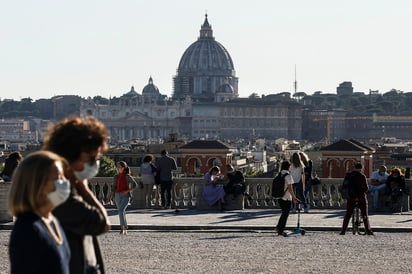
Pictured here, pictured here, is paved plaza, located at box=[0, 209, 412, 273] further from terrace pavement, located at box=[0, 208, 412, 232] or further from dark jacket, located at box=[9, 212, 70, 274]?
dark jacket, located at box=[9, 212, 70, 274]

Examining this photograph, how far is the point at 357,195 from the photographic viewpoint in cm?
1556

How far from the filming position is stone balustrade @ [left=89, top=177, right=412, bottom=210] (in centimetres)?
2028

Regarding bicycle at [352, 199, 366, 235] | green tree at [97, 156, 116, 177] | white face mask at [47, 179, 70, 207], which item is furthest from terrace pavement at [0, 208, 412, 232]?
green tree at [97, 156, 116, 177]

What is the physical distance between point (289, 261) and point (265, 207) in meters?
7.77

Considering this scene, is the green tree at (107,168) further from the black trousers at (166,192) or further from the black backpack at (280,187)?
the black backpack at (280,187)

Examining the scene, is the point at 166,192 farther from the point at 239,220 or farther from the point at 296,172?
the point at 296,172

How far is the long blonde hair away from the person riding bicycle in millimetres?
10262

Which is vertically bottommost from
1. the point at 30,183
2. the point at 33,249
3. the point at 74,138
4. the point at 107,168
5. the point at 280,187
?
the point at 107,168

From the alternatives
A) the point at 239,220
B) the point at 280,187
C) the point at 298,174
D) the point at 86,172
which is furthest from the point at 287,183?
the point at 86,172

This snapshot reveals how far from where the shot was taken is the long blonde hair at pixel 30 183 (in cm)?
534

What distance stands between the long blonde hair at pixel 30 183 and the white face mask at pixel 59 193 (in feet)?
0.16

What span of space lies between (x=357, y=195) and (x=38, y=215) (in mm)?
10491

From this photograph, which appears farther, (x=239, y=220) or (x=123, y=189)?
(x=239, y=220)

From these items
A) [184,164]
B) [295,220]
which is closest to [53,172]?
[295,220]
